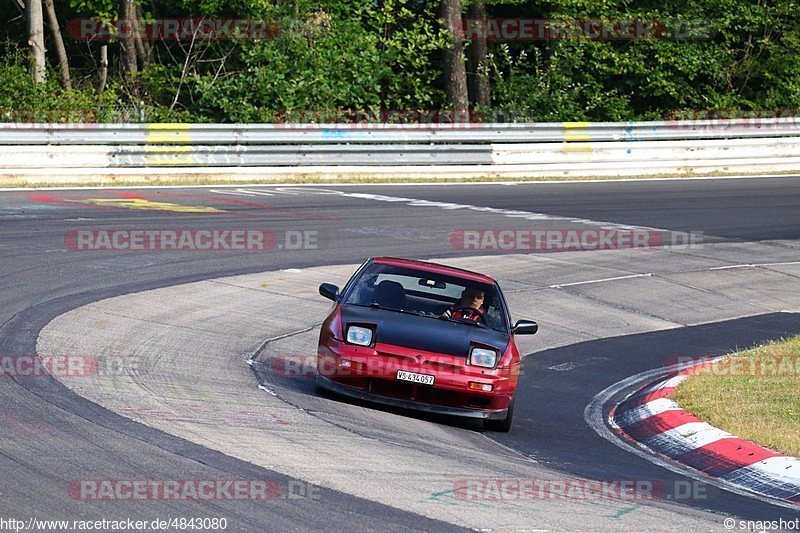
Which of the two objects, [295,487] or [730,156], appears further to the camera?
[730,156]

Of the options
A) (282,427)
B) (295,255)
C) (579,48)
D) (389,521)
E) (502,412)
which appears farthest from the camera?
(579,48)

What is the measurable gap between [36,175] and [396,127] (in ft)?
24.8

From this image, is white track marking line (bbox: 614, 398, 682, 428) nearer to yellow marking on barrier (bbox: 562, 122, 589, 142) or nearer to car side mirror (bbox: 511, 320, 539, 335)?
car side mirror (bbox: 511, 320, 539, 335)

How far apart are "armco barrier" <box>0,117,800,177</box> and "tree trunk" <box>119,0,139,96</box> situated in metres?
7.44

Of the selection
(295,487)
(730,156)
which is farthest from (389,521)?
(730,156)

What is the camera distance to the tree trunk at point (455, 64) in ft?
101

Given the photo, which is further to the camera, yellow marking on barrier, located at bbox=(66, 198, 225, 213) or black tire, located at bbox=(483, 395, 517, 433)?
yellow marking on barrier, located at bbox=(66, 198, 225, 213)

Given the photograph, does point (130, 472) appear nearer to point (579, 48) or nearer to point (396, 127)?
point (396, 127)

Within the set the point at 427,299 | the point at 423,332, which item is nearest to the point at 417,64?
the point at 427,299

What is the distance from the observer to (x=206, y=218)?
1802 centimetres

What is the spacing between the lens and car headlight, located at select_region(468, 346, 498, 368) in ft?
30.7
